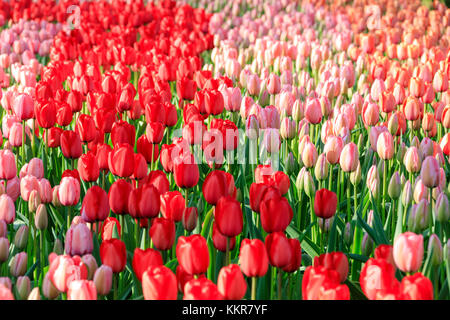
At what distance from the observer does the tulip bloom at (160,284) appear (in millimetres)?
1834

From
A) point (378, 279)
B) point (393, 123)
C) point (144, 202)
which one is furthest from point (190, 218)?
point (393, 123)

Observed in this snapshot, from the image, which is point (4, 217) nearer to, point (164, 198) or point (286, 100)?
point (164, 198)

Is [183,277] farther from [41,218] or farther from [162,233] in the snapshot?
[41,218]

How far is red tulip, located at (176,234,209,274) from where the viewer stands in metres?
1.98

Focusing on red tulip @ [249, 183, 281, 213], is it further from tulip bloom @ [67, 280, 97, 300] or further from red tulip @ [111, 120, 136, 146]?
red tulip @ [111, 120, 136, 146]

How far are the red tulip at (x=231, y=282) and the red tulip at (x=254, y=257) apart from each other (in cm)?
13

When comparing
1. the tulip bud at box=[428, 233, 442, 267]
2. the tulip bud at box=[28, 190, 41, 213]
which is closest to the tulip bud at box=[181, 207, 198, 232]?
the tulip bud at box=[28, 190, 41, 213]

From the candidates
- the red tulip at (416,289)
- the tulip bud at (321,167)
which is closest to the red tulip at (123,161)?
the tulip bud at (321,167)

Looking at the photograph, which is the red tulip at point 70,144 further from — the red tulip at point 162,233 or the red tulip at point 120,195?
the red tulip at point 162,233

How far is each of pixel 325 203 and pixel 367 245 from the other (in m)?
0.25

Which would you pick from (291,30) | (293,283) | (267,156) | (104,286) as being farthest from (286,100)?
(291,30)

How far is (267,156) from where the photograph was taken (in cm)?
381

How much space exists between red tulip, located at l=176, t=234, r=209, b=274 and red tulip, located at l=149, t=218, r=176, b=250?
0.93 ft
